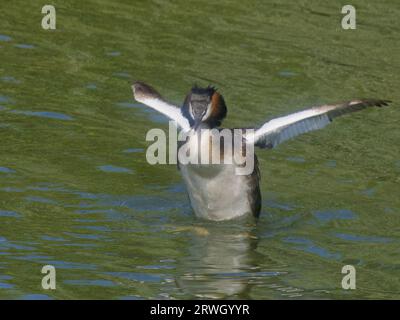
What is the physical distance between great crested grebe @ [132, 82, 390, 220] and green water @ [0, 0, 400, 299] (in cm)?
28

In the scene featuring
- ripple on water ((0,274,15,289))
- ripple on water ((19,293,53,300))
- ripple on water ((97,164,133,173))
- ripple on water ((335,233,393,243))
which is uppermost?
ripple on water ((97,164,133,173))

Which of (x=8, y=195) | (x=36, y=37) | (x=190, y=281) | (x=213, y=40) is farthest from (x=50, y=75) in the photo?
(x=190, y=281)

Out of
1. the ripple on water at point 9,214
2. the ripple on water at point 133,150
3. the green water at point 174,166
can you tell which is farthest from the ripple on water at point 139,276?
the ripple on water at point 133,150

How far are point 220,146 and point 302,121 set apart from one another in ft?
3.36

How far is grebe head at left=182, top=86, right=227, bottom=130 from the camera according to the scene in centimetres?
1442

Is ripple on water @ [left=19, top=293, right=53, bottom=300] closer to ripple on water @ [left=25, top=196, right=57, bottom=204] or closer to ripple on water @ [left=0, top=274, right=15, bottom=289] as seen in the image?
ripple on water @ [left=0, top=274, right=15, bottom=289]

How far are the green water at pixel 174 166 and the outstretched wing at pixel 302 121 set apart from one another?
106cm

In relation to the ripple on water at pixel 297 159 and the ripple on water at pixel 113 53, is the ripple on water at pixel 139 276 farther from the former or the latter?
the ripple on water at pixel 113 53

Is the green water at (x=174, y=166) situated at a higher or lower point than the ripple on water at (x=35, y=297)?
higher

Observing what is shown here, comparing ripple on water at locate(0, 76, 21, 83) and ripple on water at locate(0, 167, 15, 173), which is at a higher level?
ripple on water at locate(0, 76, 21, 83)

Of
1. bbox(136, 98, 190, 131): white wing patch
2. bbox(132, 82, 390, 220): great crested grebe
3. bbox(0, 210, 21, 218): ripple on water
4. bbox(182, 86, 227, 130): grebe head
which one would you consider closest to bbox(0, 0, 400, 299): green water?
bbox(0, 210, 21, 218): ripple on water

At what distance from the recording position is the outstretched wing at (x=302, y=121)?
14.3m

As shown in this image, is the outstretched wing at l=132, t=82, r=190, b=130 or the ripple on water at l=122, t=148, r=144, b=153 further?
the ripple on water at l=122, t=148, r=144, b=153

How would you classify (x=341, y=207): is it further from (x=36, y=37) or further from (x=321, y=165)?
(x=36, y=37)
